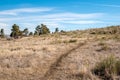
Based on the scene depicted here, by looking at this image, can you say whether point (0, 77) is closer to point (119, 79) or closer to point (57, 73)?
point (57, 73)

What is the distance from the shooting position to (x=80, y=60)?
1341 cm

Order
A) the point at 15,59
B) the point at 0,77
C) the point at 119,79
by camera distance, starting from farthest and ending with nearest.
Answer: the point at 15,59
the point at 0,77
the point at 119,79

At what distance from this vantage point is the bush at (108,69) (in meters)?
10.1

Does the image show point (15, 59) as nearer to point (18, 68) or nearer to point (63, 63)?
point (18, 68)

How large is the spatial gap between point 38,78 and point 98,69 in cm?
281

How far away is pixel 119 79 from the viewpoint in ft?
31.9

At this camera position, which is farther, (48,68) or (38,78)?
(48,68)

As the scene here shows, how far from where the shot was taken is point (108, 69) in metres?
10.4

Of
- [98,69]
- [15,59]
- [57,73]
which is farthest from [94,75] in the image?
[15,59]

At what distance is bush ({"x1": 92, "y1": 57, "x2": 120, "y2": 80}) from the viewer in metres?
10.1

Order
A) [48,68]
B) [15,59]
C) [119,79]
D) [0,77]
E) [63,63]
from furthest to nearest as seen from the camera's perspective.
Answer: [15,59] → [63,63] → [48,68] → [0,77] → [119,79]

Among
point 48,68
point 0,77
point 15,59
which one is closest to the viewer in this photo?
point 0,77

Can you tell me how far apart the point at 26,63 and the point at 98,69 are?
14.5 ft

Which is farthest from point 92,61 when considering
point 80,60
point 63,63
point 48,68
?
point 48,68
